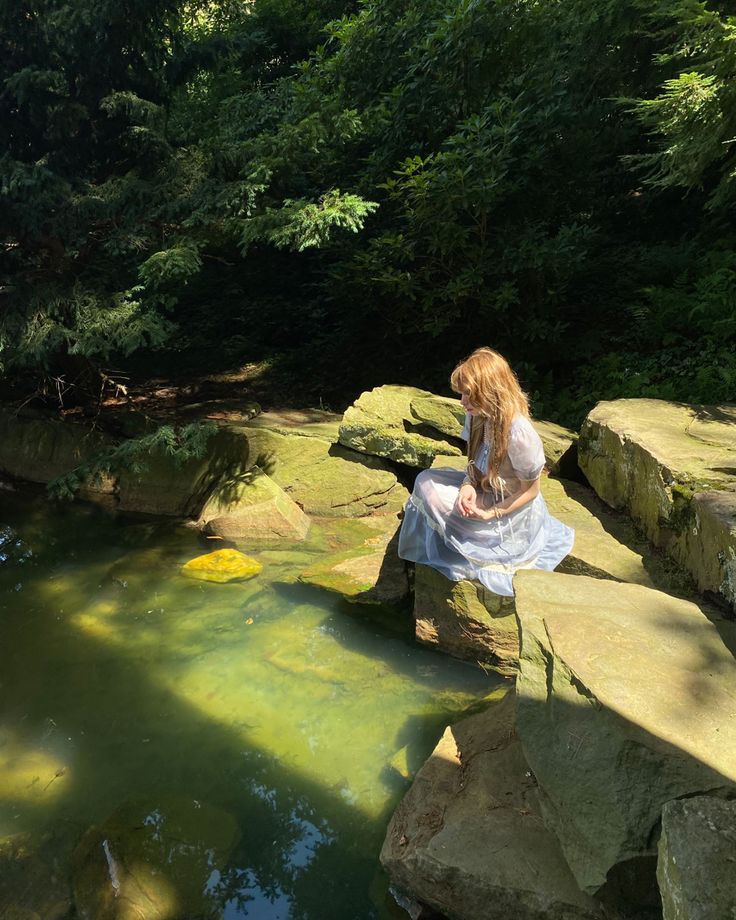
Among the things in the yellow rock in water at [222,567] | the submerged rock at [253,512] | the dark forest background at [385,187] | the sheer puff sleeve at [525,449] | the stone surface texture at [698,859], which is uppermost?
the dark forest background at [385,187]

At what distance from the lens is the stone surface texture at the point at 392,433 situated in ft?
19.9

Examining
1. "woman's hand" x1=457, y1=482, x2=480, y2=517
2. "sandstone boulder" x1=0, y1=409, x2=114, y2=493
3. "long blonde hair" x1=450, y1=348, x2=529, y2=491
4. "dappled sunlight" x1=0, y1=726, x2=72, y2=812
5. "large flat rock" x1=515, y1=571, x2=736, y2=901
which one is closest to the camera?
"large flat rock" x1=515, y1=571, x2=736, y2=901

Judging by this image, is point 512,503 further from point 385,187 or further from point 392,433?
point 385,187

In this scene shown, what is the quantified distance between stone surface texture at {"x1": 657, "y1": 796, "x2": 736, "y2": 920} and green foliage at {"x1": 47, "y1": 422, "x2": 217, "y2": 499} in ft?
16.0

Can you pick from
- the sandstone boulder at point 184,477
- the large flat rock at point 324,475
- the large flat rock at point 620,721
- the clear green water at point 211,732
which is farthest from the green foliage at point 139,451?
the large flat rock at point 620,721

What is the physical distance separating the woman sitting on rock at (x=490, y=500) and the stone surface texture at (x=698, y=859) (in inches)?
75.1

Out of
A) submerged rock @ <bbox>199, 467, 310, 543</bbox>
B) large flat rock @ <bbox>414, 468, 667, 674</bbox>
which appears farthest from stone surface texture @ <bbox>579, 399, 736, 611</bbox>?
submerged rock @ <bbox>199, 467, 310, 543</bbox>

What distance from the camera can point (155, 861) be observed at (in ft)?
8.94

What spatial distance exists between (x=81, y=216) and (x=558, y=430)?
4.80 m

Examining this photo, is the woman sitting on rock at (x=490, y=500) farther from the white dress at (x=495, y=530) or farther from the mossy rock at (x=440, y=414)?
the mossy rock at (x=440, y=414)

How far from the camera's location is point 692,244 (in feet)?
26.9

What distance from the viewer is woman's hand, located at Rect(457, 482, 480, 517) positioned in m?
3.70

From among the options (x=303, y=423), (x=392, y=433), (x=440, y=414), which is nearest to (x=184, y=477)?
(x=303, y=423)

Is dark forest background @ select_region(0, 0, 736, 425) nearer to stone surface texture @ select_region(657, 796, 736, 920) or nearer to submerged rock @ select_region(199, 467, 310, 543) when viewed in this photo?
submerged rock @ select_region(199, 467, 310, 543)
